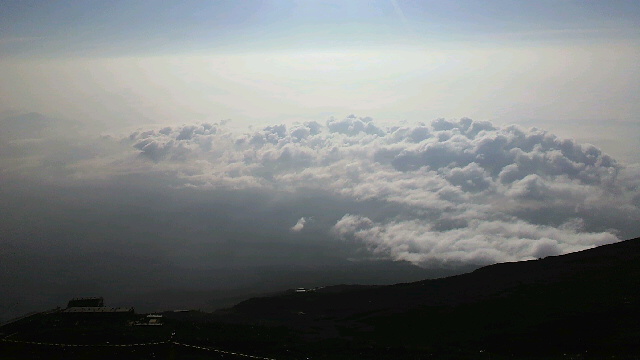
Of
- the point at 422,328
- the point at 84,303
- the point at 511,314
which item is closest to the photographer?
the point at 511,314

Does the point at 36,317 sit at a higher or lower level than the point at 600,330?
higher

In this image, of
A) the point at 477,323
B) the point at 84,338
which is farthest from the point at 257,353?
the point at 477,323

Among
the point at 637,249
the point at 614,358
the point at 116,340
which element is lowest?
the point at 614,358

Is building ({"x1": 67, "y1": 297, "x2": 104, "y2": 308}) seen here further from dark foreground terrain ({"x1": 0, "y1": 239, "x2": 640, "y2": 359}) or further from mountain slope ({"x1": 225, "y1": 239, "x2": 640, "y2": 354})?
mountain slope ({"x1": 225, "y1": 239, "x2": 640, "y2": 354})

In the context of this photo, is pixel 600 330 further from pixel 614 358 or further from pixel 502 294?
pixel 502 294

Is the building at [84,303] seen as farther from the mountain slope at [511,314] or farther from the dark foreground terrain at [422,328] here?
the mountain slope at [511,314]

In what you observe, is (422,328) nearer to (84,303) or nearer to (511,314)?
(511,314)

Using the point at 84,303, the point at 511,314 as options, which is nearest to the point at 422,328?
the point at 511,314

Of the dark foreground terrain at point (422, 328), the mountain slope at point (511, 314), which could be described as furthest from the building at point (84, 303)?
the mountain slope at point (511, 314)
